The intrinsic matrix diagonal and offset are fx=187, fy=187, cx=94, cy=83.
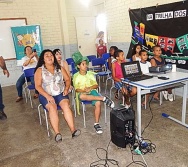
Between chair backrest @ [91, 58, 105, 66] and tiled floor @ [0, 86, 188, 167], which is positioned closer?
tiled floor @ [0, 86, 188, 167]

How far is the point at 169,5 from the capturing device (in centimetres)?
361

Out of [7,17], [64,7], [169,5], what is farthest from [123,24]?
[7,17]

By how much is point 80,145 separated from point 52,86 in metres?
0.91

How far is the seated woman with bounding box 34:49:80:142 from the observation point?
2.55m

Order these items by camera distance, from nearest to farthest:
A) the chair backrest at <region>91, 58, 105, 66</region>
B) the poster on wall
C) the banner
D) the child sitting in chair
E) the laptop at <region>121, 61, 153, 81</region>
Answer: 1. the laptop at <region>121, 61, 153, 81</region>
2. the child sitting in chair
3. the poster on wall
4. the chair backrest at <region>91, 58, 105, 66</region>
5. the banner

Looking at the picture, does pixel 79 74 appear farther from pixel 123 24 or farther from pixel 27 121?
pixel 123 24

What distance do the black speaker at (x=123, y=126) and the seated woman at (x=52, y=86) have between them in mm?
623

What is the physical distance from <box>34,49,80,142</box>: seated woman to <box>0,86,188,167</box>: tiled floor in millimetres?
228

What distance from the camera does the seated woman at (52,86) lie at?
101 inches

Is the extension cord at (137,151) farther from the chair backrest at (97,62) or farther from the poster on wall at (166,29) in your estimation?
the chair backrest at (97,62)

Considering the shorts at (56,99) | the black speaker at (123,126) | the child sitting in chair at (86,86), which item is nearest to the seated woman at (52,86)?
the shorts at (56,99)

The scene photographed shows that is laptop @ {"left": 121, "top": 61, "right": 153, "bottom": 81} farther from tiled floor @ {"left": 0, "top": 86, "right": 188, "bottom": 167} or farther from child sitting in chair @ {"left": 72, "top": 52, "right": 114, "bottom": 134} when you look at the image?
tiled floor @ {"left": 0, "top": 86, "right": 188, "bottom": 167}

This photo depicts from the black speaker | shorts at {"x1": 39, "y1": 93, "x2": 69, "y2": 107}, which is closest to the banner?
shorts at {"x1": 39, "y1": 93, "x2": 69, "y2": 107}

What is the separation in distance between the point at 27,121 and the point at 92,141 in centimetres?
138
